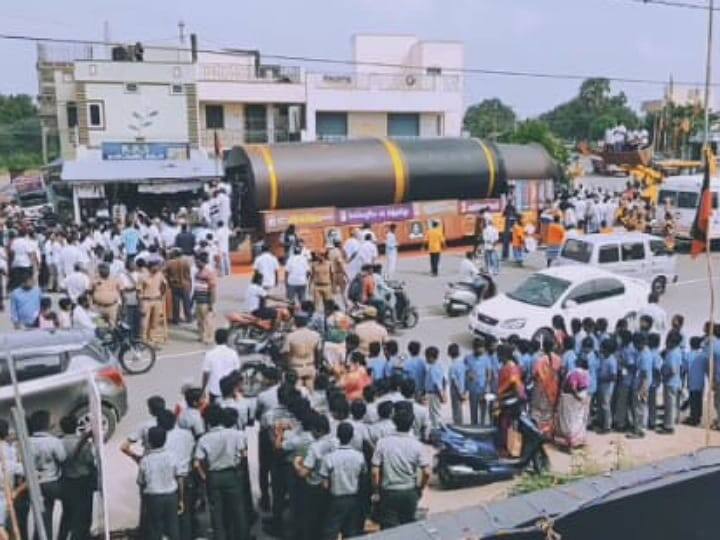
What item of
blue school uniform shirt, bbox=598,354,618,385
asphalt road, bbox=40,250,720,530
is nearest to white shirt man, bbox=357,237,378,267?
asphalt road, bbox=40,250,720,530

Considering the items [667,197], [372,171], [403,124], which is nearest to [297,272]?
[372,171]

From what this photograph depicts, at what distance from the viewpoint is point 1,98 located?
282 feet

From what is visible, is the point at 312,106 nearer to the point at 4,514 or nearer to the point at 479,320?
the point at 479,320

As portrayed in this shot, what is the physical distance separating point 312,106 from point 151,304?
110 ft

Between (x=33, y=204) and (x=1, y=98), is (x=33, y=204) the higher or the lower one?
the lower one

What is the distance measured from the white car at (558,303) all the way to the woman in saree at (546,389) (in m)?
3.98

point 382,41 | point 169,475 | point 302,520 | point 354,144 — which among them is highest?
point 382,41

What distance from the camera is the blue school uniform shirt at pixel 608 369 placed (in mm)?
11203

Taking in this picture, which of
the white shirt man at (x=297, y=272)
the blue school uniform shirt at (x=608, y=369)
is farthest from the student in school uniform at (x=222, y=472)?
the white shirt man at (x=297, y=272)

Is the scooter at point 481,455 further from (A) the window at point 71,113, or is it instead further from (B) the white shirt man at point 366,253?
(A) the window at point 71,113

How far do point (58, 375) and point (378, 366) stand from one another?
3.76m

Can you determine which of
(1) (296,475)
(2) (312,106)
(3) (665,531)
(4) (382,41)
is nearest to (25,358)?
(1) (296,475)

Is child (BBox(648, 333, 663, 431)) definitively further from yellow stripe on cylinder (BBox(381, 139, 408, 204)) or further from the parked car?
yellow stripe on cylinder (BBox(381, 139, 408, 204))

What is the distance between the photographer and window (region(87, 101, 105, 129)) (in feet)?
126
